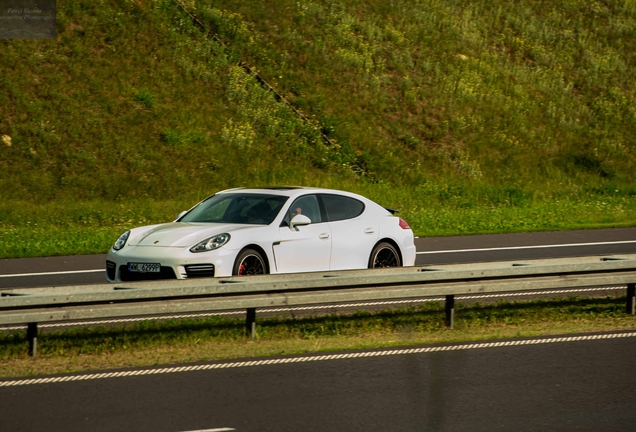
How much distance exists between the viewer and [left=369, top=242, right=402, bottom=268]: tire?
13125mm

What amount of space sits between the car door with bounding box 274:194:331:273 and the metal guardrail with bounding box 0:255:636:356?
5.58ft

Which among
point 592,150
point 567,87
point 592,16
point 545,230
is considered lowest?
point 545,230

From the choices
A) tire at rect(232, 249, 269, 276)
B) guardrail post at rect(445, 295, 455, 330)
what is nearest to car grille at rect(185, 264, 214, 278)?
tire at rect(232, 249, 269, 276)

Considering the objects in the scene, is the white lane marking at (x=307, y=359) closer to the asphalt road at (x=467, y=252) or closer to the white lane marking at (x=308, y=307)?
the white lane marking at (x=308, y=307)

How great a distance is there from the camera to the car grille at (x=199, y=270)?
439 inches

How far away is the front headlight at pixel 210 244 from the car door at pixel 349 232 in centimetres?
181

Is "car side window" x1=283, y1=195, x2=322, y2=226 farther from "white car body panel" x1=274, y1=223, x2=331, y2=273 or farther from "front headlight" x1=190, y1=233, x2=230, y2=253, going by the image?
"front headlight" x1=190, y1=233, x2=230, y2=253

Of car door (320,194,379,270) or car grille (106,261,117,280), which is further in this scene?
car door (320,194,379,270)

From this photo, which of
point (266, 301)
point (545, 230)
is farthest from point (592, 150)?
point (266, 301)

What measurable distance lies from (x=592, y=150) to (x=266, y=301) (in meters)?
27.5

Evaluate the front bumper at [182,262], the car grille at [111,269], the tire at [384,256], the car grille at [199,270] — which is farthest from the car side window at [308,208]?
the car grille at [111,269]

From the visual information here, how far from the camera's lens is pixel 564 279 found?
10.7 m

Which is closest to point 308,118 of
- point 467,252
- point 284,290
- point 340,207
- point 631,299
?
point 467,252

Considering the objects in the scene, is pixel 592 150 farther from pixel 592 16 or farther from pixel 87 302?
pixel 87 302
